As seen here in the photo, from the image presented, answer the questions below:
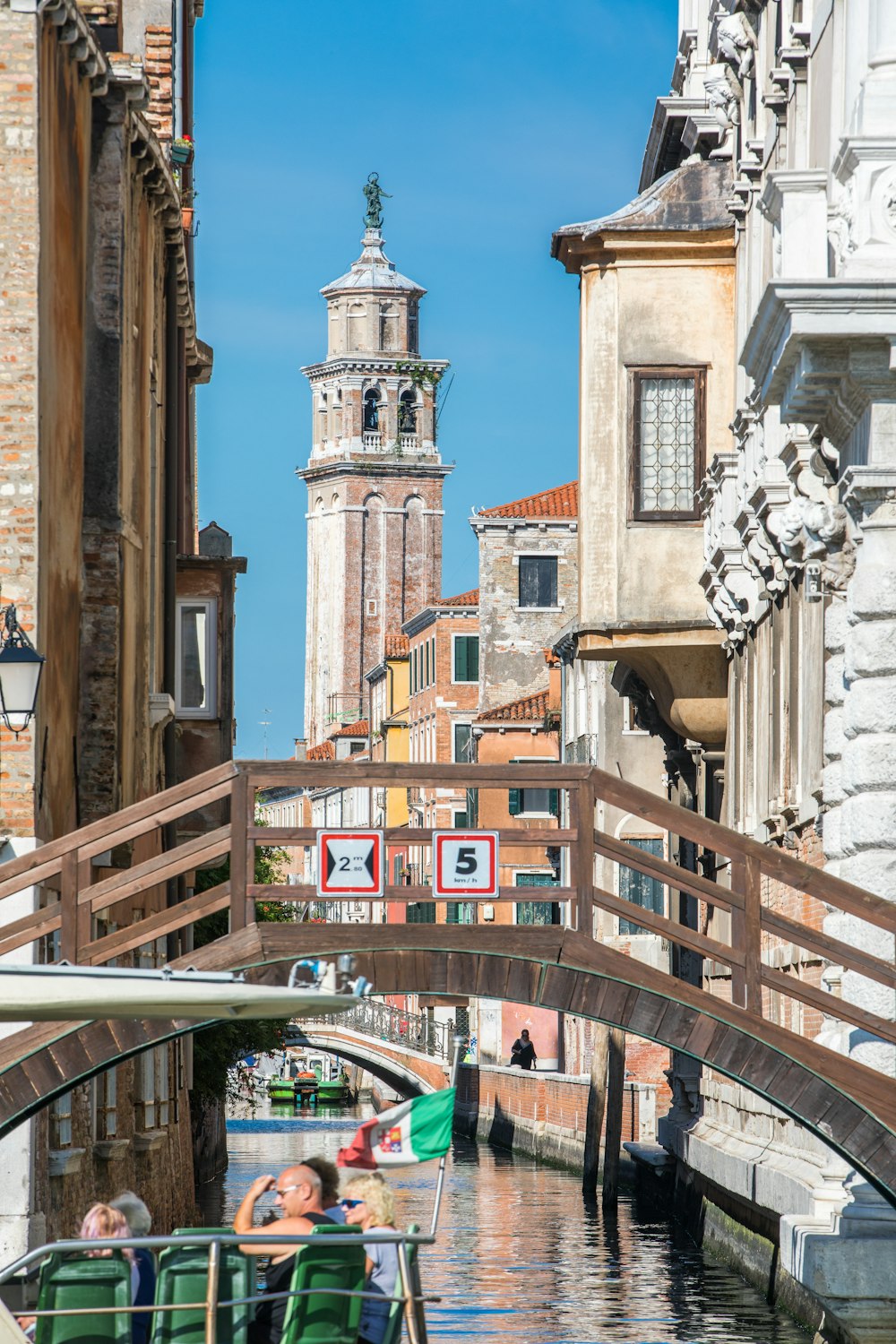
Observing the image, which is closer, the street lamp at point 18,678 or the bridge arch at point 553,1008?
the bridge arch at point 553,1008

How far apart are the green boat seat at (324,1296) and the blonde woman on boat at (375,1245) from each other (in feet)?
0.74

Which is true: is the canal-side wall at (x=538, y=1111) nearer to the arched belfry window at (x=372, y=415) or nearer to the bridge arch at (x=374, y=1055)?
the bridge arch at (x=374, y=1055)

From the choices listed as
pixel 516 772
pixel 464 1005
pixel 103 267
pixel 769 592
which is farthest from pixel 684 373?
pixel 464 1005

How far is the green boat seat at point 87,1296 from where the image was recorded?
10930 mm

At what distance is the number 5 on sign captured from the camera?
14656mm

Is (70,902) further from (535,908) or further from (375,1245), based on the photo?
(535,908)

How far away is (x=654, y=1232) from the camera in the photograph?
30.5 metres

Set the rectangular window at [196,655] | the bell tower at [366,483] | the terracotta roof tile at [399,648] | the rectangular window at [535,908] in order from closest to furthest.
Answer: the rectangular window at [196,655] < the rectangular window at [535,908] < the terracotta roof tile at [399,648] < the bell tower at [366,483]

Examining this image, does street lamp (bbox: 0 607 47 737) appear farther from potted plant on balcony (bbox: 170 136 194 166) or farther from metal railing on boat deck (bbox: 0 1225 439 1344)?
potted plant on balcony (bbox: 170 136 194 166)

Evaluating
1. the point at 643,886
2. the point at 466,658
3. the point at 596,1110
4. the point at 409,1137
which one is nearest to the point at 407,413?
the point at 466,658

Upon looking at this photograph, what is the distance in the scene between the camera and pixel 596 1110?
3875 cm

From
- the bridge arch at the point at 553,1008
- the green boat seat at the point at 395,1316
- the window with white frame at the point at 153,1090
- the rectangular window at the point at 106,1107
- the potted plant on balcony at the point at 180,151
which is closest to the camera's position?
the green boat seat at the point at 395,1316

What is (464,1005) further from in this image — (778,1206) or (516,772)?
(516,772)

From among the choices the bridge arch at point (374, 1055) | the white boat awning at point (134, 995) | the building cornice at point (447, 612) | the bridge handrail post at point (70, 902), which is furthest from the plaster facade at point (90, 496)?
the building cornice at point (447, 612)
